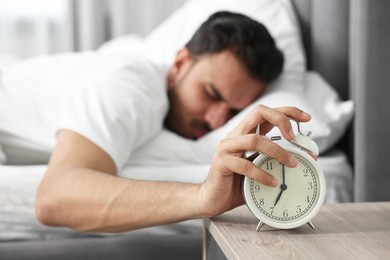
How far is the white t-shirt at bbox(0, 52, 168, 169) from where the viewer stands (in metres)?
1.46

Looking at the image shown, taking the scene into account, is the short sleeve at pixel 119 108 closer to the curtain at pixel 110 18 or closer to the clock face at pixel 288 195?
the clock face at pixel 288 195

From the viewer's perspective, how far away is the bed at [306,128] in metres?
1.42

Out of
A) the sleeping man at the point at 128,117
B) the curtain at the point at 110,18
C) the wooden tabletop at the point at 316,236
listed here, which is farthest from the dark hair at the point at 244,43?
the curtain at the point at 110,18

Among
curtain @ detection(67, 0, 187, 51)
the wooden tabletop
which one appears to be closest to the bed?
the wooden tabletop

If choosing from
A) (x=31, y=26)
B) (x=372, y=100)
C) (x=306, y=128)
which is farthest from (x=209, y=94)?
(x=31, y=26)

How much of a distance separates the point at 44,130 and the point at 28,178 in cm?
22

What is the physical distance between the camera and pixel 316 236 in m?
0.94

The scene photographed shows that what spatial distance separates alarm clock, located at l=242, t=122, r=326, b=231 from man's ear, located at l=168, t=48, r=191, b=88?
0.87 m

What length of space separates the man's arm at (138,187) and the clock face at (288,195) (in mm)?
23

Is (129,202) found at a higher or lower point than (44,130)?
higher

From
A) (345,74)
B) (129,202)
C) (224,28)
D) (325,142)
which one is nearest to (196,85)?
(224,28)

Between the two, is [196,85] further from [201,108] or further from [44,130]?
[44,130]

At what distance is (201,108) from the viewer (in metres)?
1.71

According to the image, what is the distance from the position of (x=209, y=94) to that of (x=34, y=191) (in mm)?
495
